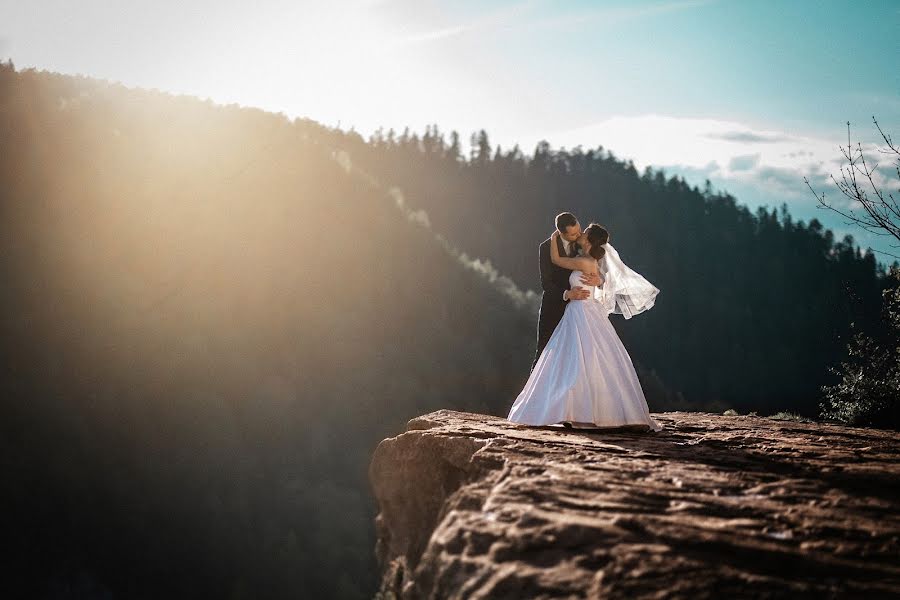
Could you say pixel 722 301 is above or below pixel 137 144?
below

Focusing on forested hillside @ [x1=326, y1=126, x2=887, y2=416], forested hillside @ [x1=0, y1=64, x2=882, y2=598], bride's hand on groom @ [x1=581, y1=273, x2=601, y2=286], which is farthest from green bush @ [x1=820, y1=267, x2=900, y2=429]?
forested hillside @ [x1=326, y1=126, x2=887, y2=416]

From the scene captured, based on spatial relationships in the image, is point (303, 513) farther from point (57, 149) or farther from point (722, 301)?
point (722, 301)

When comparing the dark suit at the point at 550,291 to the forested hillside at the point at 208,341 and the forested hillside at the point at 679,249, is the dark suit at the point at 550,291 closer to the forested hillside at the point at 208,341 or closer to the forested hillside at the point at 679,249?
the forested hillside at the point at 208,341

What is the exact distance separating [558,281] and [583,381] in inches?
52.8

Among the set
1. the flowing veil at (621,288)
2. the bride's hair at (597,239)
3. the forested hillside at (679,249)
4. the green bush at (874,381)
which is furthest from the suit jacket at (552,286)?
the forested hillside at (679,249)

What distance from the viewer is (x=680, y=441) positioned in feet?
21.9

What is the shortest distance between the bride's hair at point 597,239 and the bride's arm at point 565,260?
0.13m

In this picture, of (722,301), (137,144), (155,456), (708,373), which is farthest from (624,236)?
(155,456)

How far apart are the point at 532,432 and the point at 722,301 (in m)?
129

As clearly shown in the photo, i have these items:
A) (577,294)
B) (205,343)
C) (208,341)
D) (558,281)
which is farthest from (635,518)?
(208,341)

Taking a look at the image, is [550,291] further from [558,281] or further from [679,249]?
[679,249]

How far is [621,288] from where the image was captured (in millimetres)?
8539

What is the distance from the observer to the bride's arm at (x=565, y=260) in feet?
26.1

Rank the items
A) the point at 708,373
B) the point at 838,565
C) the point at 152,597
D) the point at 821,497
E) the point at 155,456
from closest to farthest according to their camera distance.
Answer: the point at 838,565 < the point at 821,497 < the point at 152,597 < the point at 155,456 < the point at 708,373
